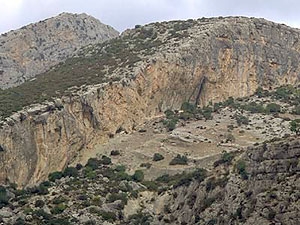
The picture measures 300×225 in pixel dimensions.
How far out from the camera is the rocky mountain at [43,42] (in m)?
138

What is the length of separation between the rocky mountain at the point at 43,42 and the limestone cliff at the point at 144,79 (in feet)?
65.9

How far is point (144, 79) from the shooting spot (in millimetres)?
98688

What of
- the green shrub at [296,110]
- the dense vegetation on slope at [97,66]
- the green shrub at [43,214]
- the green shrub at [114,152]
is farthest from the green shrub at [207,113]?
the green shrub at [43,214]

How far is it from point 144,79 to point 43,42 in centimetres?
5147

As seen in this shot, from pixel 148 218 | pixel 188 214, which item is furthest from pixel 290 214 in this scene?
pixel 148 218

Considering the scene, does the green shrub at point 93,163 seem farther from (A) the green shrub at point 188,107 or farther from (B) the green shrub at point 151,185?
(A) the green shrub at point 188,107

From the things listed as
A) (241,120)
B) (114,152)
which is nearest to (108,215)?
(114,152)

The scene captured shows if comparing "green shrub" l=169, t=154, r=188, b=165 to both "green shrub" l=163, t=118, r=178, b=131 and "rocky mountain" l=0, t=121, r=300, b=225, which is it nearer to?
"rocky mountain" l=0, t=121, r=300, b=225

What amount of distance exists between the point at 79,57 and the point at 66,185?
45997 millimetres

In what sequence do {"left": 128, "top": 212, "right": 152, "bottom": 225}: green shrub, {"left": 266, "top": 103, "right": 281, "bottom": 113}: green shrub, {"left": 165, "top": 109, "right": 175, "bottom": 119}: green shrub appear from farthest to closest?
1. {"left": 266, "top": 103, "right": 281, "bottom": 113}: green shrub
2. {"left": 165, "top": 109, "right": 175, "bottom": 119}: green shrub
3. {"left": 128, "top": 212, "right": 152, "bottom": 225}: green shrub

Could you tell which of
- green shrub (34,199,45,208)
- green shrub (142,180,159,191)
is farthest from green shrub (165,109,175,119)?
green shrub (34,199,45,208)

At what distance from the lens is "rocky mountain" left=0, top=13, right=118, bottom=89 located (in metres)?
138

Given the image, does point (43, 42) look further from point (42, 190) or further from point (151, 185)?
point (42, 190)

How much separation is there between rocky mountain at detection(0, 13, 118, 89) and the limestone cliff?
20074 mm
